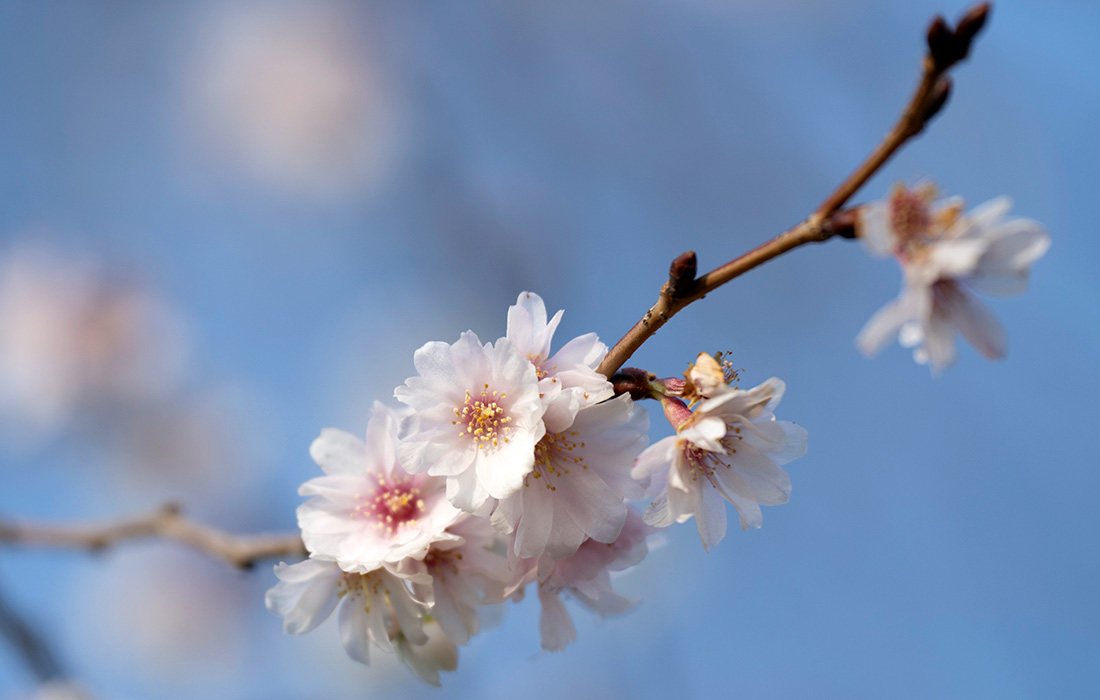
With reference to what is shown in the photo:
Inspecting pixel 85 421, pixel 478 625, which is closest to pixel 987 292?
pixel 478 625

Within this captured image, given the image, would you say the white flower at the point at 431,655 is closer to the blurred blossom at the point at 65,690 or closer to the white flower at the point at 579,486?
the white flower at the point at 579,486

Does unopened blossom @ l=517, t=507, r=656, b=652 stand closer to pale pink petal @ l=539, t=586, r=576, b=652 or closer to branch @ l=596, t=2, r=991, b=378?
pale pink petal @ l=539, t=586, r=576, b=652

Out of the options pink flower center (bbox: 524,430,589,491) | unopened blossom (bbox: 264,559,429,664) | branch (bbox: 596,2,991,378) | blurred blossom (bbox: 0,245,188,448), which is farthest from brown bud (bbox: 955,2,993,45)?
blurred blossom (bbox: 0,245,188,448)

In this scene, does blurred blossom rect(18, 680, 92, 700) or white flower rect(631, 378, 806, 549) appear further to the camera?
blurred blossom rect(18, 680, 92, 700)

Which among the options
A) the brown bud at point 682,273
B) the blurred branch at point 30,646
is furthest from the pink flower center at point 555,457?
the blurred branch at point 30,646

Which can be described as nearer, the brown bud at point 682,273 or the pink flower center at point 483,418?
the brown bud at point 682,273

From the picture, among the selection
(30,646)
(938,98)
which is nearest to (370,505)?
(938,98)
